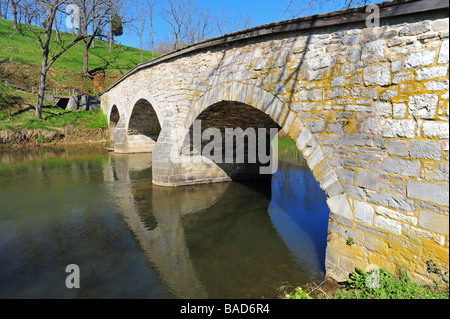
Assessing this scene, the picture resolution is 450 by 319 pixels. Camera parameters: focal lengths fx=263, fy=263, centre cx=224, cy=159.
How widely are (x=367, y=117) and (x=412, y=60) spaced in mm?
810

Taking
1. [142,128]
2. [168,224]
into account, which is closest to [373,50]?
[168,224]

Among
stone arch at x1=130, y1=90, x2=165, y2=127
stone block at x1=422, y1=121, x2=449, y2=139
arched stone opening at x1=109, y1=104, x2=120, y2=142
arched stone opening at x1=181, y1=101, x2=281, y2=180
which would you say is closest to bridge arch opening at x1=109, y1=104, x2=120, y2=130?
arched stone opening at x1=109, y1=104, x2=120, y2=142

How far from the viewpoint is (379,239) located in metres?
3.49

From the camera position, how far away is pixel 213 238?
609 cm

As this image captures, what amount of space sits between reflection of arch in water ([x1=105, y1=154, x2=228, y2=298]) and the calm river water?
0.09 feet

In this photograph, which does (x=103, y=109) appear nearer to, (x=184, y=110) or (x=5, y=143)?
(x=5, y=143)

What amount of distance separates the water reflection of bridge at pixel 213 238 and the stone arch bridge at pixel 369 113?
54.2 inches

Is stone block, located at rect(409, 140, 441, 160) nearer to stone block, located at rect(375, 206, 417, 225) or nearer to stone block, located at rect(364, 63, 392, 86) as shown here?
stone block, located at rect(375, 206, 417, 225)

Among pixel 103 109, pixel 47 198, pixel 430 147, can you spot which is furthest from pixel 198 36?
pixel 430 147

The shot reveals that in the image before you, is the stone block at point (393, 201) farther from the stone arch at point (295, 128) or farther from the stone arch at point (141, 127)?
the stone arch at point (141, 127)

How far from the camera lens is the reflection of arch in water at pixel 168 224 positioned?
178 inches

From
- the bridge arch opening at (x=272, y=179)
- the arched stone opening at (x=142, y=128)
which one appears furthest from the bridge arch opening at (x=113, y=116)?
the bridge arch opening at (x=272, y=179)

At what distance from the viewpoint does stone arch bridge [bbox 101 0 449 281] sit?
300 centimetres
